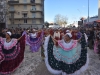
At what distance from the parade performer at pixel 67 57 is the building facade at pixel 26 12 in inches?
2381

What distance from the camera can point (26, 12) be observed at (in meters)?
67.2

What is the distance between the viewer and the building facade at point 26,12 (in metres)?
66.2

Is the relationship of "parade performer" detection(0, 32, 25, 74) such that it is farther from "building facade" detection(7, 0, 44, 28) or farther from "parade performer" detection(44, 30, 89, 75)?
"building facade" detection(7, 0, 44, 28)

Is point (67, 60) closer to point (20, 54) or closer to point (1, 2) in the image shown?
point (20, 54)

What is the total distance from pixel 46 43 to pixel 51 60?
63 centimetres

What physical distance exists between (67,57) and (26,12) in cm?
6266

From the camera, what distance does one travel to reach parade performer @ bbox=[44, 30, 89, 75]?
239 inches

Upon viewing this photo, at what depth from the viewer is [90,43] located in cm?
1466

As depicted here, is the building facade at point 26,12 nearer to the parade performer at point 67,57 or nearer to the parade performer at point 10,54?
the parade performer at point 10,54

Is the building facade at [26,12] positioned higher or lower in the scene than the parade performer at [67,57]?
higher

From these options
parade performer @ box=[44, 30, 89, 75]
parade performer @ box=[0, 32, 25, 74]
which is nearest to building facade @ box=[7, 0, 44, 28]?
parade performer @ box=[0, 32, 25, 74]

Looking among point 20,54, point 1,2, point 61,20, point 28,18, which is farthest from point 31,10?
point 20,54

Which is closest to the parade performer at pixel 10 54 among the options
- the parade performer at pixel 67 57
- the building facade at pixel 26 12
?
the parade performer at pixel 67 57

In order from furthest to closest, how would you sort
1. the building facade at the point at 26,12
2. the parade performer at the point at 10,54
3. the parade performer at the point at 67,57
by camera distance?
the building facade at the point at 26,12, the parade performer at the point at 10,54, the parade performer at the point at 67,57
